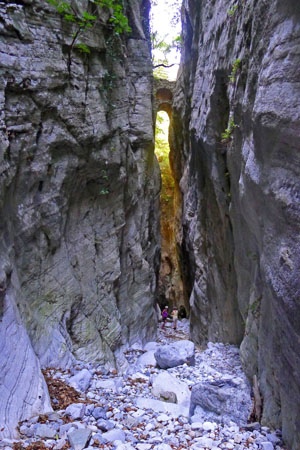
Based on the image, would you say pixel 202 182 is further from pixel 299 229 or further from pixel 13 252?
pixel 299 229

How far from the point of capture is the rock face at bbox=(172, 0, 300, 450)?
157 inches

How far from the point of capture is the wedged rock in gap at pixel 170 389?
624cm

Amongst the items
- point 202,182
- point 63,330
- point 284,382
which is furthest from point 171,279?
point 284,382

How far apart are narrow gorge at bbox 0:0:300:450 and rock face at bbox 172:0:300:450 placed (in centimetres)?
3

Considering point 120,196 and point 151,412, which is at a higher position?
point 120,196

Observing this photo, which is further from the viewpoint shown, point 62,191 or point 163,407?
point 62,191

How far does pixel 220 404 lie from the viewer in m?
5.45

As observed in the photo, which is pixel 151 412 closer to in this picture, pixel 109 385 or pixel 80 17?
pixel 109 385

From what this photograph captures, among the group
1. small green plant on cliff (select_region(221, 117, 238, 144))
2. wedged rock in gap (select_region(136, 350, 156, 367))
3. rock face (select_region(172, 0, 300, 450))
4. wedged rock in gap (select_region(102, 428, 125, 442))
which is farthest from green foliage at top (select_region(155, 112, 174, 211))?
wedged rock in gap (select_region(102, 428, 125, 442))

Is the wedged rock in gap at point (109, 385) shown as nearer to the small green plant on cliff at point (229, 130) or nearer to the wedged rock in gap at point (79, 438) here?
the wedged rock in gap at point (79, 438)

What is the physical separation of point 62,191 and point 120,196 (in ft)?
8.87

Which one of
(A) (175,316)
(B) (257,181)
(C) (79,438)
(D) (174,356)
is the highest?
(B) (257,181)

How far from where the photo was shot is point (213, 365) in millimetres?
8234

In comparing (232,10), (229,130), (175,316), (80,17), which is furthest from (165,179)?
(80,17)
